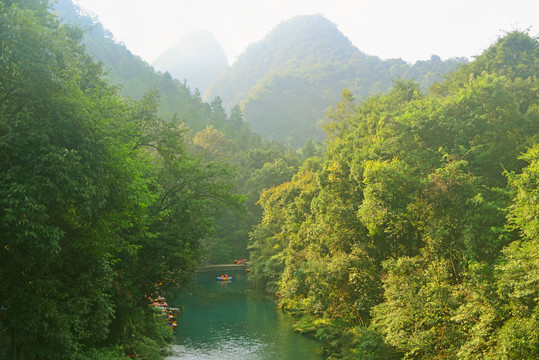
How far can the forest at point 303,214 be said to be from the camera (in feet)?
29.9

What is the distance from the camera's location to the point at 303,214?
30094 millimetres

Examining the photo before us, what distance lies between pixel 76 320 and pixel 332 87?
151 meters

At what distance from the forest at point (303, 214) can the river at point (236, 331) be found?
143cm

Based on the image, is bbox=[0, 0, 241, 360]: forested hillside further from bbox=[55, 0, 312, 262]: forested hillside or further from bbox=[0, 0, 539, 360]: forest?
bbox=[55, 0, 312, 262]: forested hillside

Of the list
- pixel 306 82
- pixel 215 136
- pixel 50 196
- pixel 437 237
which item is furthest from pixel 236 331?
pixel 306 82

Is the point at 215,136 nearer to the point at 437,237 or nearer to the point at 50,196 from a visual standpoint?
the point at 437,237

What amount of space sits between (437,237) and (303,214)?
14603mm

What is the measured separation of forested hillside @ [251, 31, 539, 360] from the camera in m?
13.3

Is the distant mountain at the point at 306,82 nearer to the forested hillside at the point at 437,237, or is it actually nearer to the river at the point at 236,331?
the river at the point at 236,331

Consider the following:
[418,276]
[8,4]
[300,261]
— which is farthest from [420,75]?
[8,4]

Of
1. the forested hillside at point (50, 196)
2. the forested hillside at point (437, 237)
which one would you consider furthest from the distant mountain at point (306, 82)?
the forested hillside at point (50, 196)

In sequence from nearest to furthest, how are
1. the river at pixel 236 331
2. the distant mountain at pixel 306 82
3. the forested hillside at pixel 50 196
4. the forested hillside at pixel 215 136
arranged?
the forested hillside at pixel 50 196
the river at pixel 236 331
the forested hillside at pixel 215 136
the distant mountain at pixel 306 82

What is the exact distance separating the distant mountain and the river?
85.1 meters

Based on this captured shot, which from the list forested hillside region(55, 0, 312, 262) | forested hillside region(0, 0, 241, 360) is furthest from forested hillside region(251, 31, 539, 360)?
forested hillside region(55, 0, 312, 262)
